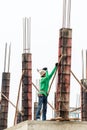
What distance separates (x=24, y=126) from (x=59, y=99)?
1.87m

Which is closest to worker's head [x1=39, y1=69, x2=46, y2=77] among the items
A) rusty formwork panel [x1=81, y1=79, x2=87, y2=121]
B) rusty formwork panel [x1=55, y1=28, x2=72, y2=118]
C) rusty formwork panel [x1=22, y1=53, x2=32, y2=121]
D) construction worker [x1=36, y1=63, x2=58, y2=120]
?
construction worker [x1=36, y1=63, x2=58, y2=120]

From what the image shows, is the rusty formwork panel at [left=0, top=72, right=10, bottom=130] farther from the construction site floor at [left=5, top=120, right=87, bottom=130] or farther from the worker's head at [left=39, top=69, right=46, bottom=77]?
the construction site floor at [left=5, top=120, right=87, bottom=130]

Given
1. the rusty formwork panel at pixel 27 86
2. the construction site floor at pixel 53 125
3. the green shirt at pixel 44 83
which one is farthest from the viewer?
the rusty formwork panel at pixel 27 86

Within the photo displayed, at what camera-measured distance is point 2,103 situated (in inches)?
1052

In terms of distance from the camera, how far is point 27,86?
22.9 meters

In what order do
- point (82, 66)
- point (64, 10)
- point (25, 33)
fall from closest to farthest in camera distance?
point (64, 10), point (25, 33), point (82, 66)

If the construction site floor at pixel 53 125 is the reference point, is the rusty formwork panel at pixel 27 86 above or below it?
above

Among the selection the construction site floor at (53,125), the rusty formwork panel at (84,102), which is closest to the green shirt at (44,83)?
the construction site floor at (53,125)

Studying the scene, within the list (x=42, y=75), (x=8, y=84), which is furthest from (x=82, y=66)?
(x=42, y=75)

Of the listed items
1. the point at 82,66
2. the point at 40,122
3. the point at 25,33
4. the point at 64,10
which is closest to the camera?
the point at 40,122

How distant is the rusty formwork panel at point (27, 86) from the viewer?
75.2ft

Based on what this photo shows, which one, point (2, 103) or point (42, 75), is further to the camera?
point (2, 103)

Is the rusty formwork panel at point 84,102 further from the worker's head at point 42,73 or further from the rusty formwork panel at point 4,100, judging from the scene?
the worker's head at point 42,73

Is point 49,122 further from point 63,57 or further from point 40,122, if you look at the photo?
point 63,57
